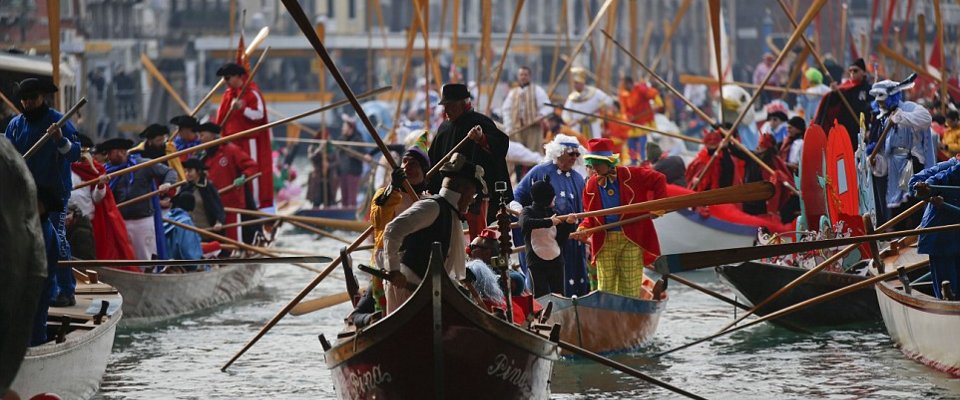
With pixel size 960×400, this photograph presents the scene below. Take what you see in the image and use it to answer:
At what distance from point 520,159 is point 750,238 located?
250 cm

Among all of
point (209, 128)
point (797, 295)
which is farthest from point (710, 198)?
point (209, 128)

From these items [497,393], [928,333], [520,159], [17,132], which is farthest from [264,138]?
[497,393]

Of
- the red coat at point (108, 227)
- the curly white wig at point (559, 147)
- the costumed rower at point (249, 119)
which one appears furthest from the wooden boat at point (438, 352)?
the costumed rower at point (249, 119)

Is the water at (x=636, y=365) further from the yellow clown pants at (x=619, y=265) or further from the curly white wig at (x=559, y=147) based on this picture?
the curly white wig at (x=559, y=147)

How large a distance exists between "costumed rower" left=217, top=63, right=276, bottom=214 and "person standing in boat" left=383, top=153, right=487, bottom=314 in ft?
31.6

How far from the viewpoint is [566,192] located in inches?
539

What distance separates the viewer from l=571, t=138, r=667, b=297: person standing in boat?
1342 cm

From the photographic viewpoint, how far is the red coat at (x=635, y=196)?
528 inches

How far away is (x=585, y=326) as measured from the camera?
13.2 m

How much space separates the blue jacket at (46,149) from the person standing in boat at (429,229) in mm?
3120

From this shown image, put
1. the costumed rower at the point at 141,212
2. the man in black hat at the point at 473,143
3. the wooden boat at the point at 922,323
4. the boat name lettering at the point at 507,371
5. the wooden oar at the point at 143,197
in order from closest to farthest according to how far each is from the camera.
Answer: the boat name lettering at the point at 507,371
the wooden boat at the point at 922,323
the man in black hat at the point at 473,143
the wooden oar at the point at 143,197
the costumed rower at the point at 141,212

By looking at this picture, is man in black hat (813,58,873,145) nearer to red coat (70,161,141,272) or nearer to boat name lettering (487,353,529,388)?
red coat (70,161,141,272)

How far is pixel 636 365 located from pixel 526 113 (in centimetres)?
1120

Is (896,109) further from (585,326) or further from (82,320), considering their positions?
(82,320)
